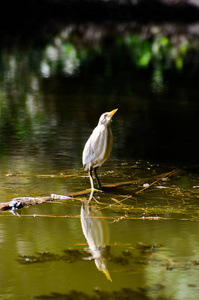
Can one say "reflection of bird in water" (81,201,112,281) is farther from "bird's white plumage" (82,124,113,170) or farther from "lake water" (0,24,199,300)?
"bird's white plumage" (82,124,113,170)

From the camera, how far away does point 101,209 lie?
13.7 feet

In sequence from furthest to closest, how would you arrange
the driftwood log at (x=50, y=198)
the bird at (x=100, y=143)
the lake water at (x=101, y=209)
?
the bird at (x=100, y=143), the driftwood log at (x=50, y=198), the lake water at (x=101, y=209)

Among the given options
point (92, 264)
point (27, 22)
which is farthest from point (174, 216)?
point (27, 22)

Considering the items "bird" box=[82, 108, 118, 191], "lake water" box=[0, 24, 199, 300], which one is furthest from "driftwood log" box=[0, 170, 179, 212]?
"bird" box=[82, 108, 118, 191]

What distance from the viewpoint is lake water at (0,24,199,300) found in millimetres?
2939

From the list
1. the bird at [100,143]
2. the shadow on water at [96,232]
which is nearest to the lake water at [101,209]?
the shadow on water at [96,232]

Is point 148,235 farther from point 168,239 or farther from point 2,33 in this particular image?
point 2,33

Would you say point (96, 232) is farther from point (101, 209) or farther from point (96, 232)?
point (101, 209)

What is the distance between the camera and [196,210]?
13.6ft

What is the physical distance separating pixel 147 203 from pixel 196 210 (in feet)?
1.22

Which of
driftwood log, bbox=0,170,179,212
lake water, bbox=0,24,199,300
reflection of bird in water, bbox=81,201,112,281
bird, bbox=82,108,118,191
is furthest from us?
bird, bbox=82,108,118,191

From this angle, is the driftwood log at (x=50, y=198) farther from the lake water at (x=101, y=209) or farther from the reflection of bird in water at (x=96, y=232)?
the reflection of bird in water at (x=96, y=232)

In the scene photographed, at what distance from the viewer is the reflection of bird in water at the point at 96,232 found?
3.19m

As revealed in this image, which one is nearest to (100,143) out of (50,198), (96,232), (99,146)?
(99,146)
